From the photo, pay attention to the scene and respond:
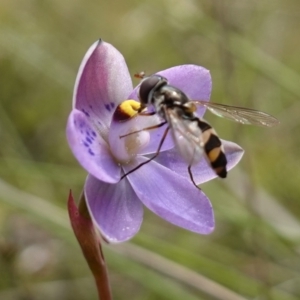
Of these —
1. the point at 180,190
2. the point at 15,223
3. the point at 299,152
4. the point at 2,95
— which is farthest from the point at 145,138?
the point at 2,95

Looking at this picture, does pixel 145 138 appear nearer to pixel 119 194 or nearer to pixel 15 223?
pixel 119 194

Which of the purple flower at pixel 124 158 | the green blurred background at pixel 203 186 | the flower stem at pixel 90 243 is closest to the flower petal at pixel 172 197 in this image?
the purple flower at pixel 124 158

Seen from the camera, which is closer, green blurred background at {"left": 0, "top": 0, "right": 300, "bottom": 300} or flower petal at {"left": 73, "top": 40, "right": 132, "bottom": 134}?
flower petal at {"left": 73, "top": 40, "right": 132, "bottom": 134}

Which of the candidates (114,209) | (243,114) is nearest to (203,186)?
(243,114)

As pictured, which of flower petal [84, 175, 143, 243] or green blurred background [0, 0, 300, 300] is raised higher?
flower petal [84, 175, 143, 243]

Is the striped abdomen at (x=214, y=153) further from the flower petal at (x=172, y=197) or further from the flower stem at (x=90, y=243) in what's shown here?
the flower stem at (x=90, y=243)

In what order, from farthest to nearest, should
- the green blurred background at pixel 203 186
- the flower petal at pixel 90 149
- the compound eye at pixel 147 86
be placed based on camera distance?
1. the green blurred background at pixel 203 186
2. the compound eye at pixel 147 86
3. the flower petal at pixel 90 149

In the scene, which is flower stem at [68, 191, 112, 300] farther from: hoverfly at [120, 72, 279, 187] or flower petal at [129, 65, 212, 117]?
flower petal at [129, 65, 212, 117]

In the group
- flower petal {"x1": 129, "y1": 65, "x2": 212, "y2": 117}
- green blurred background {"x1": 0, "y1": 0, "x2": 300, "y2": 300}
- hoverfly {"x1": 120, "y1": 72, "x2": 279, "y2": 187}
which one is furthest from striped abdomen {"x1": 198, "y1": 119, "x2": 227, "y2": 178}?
green blurred background {"x1": 0, "y1": 0, "x2": 300, "y2": 300}
